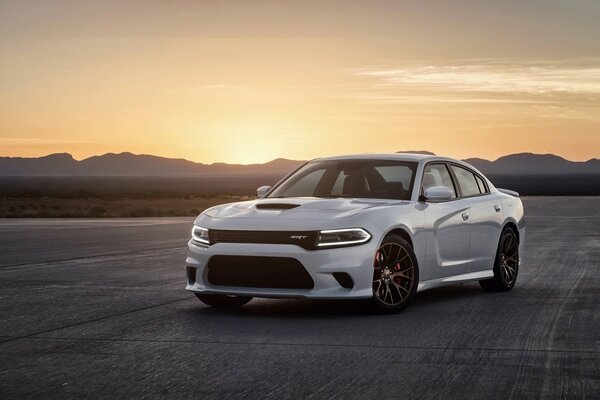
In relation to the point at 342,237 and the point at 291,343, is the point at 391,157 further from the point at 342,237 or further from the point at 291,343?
the point at 291,343

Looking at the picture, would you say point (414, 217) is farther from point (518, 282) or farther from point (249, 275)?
point (518, 282)

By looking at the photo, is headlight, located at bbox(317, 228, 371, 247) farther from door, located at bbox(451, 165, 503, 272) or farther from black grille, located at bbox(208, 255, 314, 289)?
door, located at bbox(451, 165, 503, 272)

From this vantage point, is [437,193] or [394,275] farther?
[437,193]

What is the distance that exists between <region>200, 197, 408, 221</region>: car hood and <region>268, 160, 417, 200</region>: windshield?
0.51 m

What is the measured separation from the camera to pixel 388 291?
10.1 m

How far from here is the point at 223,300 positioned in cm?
1064

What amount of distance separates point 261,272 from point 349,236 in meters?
0.88

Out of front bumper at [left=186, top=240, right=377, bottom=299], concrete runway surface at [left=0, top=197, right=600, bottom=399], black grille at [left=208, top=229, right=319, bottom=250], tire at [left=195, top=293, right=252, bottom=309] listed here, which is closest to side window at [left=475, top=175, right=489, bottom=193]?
concrete runway surface at [left=0, top=197, right=600, bottom=399]

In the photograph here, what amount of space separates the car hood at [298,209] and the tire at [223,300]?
33.3 inches

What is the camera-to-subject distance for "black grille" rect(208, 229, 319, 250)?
9.63m

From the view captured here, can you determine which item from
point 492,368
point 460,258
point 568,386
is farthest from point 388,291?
point 568,386

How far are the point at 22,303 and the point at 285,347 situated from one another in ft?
13.7

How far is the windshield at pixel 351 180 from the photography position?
11117 millimetres

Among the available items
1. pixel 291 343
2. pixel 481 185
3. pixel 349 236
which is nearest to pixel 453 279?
pixel 481 185
